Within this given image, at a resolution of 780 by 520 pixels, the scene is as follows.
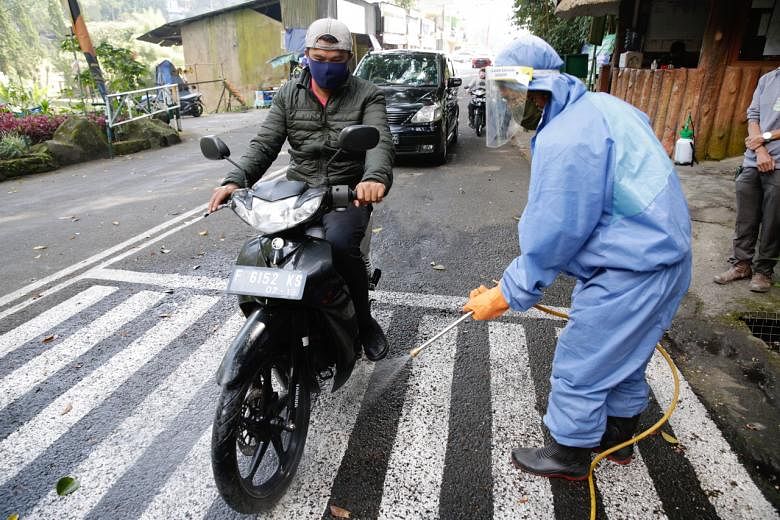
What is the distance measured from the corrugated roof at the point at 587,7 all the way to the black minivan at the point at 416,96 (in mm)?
2664

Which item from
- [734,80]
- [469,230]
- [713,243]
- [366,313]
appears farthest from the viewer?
[734,80]

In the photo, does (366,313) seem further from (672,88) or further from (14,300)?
(672,88)

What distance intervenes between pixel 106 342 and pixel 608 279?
11.4ft

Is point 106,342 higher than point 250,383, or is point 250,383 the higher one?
point 250,383

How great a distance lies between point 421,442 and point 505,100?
5.84 ft

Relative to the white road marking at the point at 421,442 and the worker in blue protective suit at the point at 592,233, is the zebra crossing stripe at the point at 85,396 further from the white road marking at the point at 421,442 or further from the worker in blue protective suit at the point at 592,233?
the worker in blue protective suit at the point at 592,233

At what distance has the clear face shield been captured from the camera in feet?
6.74

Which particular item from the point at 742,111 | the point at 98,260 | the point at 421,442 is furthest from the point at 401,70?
the point at 421,442

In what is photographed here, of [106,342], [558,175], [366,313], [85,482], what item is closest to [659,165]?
[558,175]

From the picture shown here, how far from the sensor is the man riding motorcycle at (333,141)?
272 cm

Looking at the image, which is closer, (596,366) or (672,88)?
(596,366)

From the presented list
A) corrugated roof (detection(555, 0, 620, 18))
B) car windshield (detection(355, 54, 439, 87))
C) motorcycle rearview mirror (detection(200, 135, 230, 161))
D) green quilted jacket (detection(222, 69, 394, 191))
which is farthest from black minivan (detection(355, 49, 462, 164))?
motorcycle rearview mirror (detection(200, 135, 230, 161))

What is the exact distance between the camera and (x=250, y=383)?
6.86 ft

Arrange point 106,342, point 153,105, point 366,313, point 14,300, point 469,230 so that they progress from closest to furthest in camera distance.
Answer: point 366,313, point 106,342, point 14,300, point 469,230, point 153,105
